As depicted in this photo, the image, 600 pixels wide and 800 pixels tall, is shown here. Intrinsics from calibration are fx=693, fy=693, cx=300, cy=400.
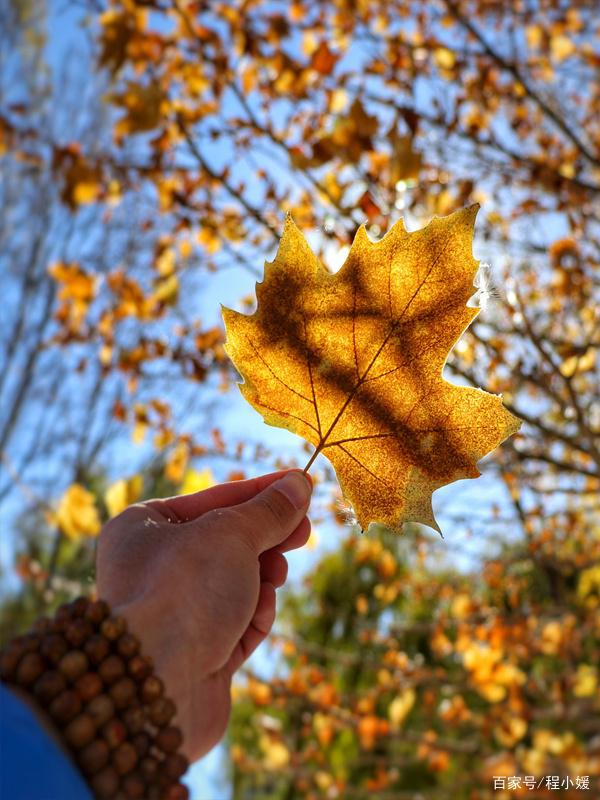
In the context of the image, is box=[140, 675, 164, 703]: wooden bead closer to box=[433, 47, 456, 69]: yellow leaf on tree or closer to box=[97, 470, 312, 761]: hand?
box=[97, 470, 312, 761]: hand

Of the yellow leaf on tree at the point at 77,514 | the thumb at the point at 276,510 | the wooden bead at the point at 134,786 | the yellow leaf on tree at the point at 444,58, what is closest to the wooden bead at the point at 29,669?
the wooden bead at the point at 134,786

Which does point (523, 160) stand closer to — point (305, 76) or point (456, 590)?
point (305, 76)

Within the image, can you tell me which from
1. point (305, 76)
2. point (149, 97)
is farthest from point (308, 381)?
point (305, 76)

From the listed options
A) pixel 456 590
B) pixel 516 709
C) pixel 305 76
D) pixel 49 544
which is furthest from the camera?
pixel 49 544

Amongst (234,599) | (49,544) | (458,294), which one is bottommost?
(234,599)

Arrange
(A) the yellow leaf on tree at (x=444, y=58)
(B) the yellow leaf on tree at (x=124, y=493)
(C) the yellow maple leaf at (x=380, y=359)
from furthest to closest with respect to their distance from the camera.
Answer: (A) the yellow leaf on tree at (x=444, y=58), (B) the yellow leaf on tree at (x=124, y=493), (C) the yellow maple leaf at (x=380, y=359)

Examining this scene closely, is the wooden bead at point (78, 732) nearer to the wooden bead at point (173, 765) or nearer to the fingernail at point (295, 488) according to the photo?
the wooden bead at point (173, 765)
